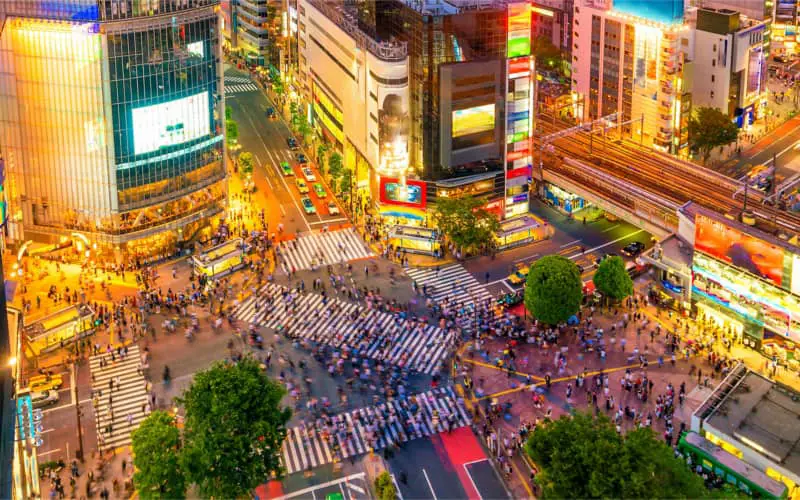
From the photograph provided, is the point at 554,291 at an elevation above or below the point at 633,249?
above

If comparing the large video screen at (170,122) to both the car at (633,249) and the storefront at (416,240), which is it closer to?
the storefront at (416,240)

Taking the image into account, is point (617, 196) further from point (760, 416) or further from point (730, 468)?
point (730, 468)

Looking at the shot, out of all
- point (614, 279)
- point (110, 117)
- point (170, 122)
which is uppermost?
point (110, 117)

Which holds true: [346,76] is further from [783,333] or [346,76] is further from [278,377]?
[783,333]

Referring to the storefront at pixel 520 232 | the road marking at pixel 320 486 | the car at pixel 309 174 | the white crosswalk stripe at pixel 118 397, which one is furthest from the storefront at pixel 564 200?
the road marking at pixel 320 486

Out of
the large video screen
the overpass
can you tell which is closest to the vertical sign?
the overpass

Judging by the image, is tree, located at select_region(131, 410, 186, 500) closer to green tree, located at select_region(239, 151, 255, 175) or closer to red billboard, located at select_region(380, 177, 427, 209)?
red billboard, located at select_region(380, 177, 427, 209)

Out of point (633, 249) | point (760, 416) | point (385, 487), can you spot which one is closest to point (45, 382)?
point (385, 487)
